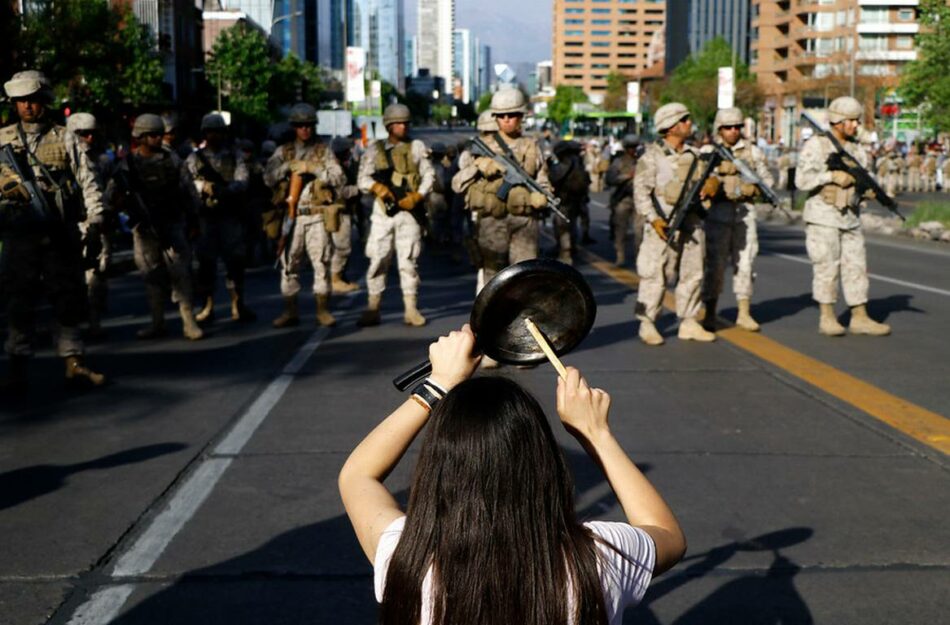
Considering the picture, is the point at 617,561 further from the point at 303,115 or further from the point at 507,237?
the point at 303,115

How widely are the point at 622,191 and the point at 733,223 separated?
760 centimetres

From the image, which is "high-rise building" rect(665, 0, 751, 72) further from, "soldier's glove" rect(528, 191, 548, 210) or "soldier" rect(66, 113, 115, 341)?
"soldier's glove" rect(528, 191, 548, 210)

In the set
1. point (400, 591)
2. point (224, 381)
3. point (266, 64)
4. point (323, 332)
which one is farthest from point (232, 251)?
point (266, 64)

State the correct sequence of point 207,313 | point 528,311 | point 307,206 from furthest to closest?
point 207,313 < point 307,206 < point 528,311

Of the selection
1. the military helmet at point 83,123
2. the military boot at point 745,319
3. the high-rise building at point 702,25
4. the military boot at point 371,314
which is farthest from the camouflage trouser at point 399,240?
the high-rise building at point 702,25

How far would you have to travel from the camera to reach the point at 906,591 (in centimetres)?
467

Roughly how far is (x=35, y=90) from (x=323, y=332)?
3.91 metres

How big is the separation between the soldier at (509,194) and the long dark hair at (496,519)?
25.0ft

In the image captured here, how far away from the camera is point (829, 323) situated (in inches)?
435

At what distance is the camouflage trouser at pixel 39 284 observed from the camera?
862 centimetres

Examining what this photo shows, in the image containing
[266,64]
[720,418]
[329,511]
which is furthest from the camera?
[266,64]

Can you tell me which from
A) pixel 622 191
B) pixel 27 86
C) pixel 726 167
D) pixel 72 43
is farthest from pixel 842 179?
pixel 72 43

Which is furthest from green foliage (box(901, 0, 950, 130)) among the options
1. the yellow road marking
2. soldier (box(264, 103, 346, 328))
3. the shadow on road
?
the shadow on road

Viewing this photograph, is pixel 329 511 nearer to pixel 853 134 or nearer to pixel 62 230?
pixel 62 230
